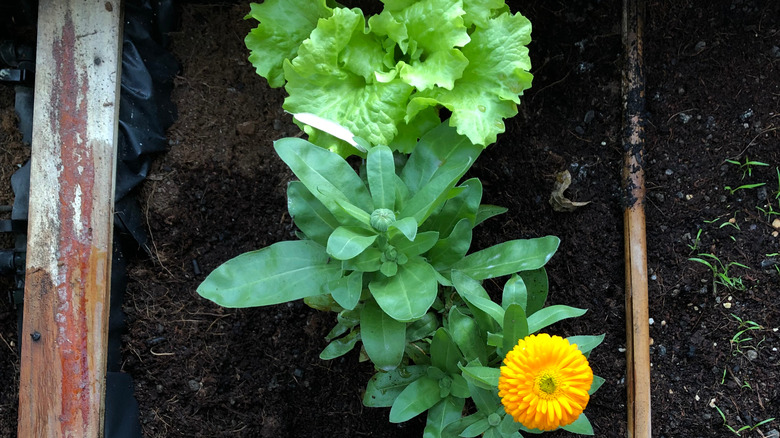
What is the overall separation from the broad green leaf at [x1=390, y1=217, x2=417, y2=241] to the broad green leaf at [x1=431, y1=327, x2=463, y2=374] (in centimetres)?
31

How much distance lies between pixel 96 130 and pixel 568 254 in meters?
1.41

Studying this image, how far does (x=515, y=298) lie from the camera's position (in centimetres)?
125

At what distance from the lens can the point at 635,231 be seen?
62.5 inches

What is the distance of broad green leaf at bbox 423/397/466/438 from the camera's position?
136 cm

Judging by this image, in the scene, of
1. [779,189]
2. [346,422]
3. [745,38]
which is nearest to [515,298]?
[346,422]

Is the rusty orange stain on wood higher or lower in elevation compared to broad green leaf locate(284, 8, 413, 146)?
lower

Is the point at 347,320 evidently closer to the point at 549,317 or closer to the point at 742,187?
the point at 549,317

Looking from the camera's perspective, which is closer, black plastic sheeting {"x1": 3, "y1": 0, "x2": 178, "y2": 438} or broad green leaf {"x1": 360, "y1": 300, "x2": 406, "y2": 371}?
broad green leaf {"x1": 360, "y1": 300, "x2": 406, "y2": 371}

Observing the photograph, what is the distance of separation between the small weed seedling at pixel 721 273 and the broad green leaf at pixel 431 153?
821 millimetres

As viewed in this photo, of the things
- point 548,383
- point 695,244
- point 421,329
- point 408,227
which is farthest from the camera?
point 695,244

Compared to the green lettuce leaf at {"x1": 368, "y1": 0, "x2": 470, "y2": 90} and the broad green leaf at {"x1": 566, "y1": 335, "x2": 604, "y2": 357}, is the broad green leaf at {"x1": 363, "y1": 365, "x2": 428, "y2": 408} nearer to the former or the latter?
the broad green leaf at {"x1": 566, "y1": 335, "x2": 604, "y2": 357}

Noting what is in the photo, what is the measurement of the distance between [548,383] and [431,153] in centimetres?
61

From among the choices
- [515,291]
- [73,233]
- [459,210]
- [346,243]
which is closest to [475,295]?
[515,291]

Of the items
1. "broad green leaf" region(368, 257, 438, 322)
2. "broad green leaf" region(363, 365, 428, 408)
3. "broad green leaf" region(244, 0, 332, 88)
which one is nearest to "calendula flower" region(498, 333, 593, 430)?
"broad green leaf" region(368, 257, 438, 322)
